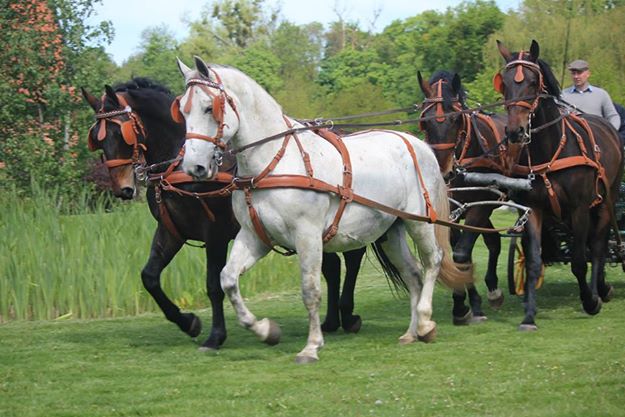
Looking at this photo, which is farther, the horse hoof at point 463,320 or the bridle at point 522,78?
the horse hoof at point 463,320

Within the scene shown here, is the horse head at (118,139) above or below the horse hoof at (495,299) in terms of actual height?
above

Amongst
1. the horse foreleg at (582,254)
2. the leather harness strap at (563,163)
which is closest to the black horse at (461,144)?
the leather harness strap at (563,163)

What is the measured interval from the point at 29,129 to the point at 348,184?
22.6 feet

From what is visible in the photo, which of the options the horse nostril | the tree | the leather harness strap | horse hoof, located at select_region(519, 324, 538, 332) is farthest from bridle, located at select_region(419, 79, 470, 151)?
the tree

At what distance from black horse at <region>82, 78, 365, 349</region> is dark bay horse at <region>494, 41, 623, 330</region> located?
233 cm

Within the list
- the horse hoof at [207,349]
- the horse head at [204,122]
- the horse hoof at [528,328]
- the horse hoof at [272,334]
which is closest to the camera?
the horse head at [204,122]

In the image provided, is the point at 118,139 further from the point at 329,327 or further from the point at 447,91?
the point at 447,91

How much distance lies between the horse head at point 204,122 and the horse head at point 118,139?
96cm

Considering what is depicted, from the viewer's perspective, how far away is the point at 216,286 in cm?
795

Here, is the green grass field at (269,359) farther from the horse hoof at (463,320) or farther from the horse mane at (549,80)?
the horse mane at (549,80)

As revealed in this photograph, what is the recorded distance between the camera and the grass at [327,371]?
5910 mm

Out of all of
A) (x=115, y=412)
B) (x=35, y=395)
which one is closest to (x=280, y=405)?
(x=115, y=412)

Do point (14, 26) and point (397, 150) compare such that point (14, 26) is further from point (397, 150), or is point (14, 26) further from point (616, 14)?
→ point (616, 14)

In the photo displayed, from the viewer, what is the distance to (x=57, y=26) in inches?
548
